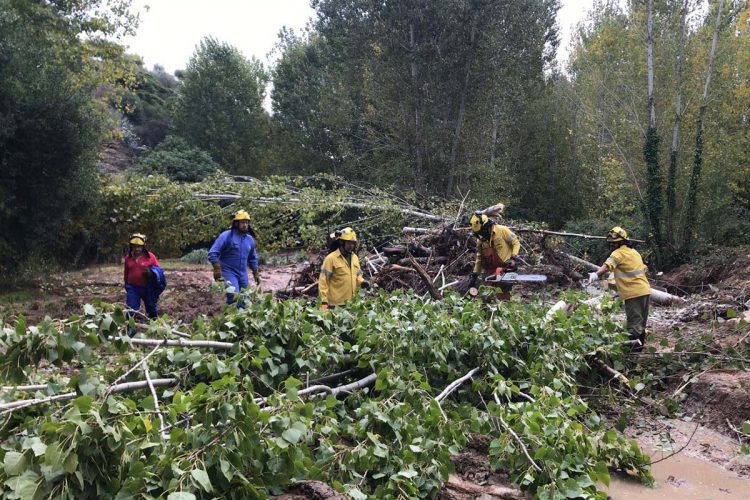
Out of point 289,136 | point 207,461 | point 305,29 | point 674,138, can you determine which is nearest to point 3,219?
point 207,461

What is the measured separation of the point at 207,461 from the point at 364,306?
242 cm

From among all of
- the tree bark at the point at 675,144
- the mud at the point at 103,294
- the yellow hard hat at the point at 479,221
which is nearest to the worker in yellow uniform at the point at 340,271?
the yellow hard hat at the point at 479,221

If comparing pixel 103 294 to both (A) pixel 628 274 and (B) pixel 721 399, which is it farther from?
(B) pixel 721 399

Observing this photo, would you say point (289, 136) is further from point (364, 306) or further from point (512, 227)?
point (364, 306)

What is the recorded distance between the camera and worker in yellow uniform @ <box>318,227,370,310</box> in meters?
5.84

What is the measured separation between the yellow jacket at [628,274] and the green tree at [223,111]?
69.7 feet

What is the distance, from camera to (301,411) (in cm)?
267

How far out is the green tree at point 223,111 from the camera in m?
26.4

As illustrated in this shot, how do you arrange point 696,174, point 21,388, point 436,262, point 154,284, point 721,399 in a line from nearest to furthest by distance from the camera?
1. point 21,388
2. point 721,399
3. point 154,284
4. point 436,262
5. point 696,174

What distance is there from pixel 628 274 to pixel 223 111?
77.2ft

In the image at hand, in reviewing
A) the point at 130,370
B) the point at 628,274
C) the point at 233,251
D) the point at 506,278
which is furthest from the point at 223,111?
the point at 130,370

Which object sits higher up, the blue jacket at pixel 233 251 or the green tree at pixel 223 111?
the green tree at pixel 223 111

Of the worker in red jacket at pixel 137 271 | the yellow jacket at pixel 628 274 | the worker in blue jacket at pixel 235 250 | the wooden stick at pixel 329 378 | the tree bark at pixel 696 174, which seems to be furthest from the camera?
the tree bark at pixel 696 174

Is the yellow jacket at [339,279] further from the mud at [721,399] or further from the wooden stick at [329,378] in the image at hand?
the mud at [721,399]
